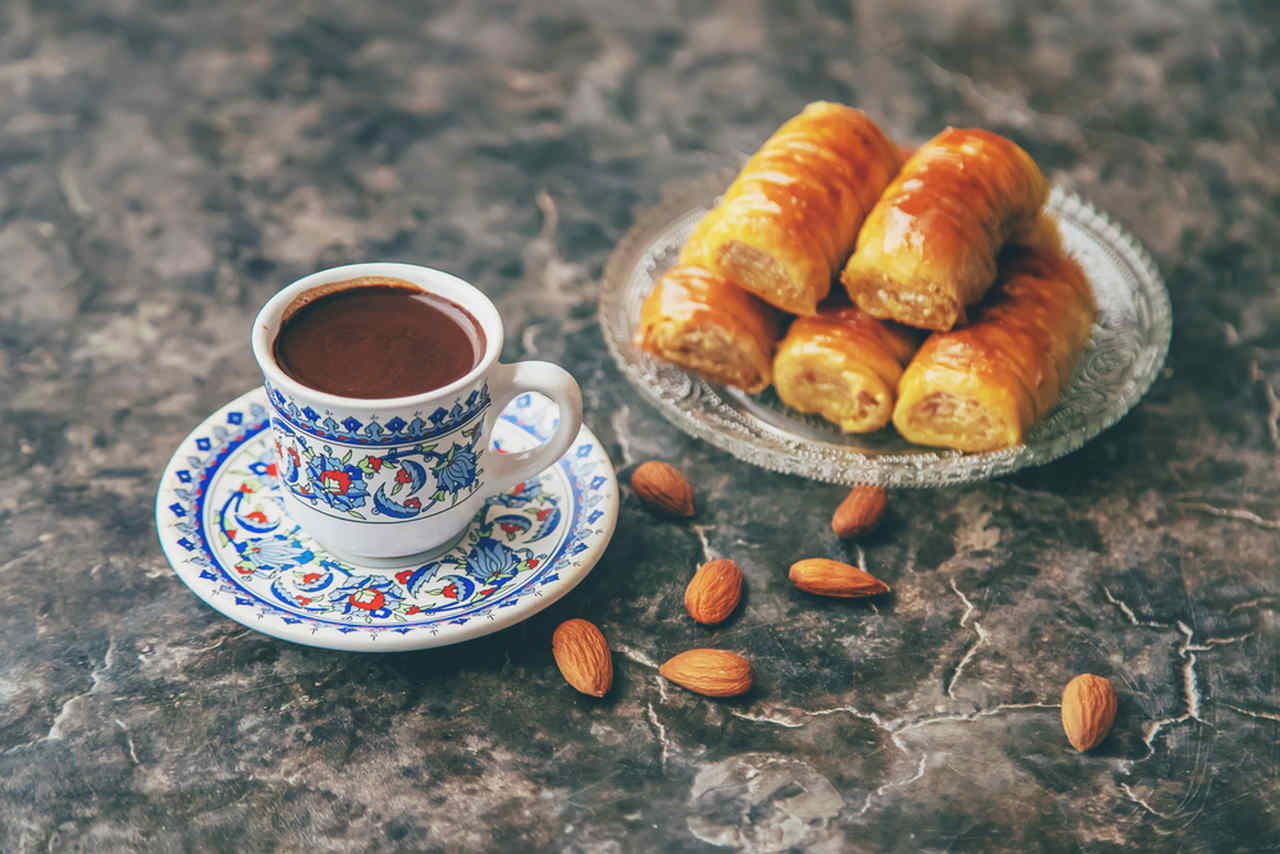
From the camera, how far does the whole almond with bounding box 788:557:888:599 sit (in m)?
1.44

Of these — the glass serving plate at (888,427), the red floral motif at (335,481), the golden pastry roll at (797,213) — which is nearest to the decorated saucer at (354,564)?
the red floral motif at (335,481)

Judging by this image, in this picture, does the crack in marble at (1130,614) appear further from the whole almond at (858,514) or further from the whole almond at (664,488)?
the whole almond at (664,488)

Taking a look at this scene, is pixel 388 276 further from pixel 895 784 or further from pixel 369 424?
pixel 895 784

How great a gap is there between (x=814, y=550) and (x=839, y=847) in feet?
1.38

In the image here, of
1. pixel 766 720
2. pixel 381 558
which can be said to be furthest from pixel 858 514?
pixel 381 558

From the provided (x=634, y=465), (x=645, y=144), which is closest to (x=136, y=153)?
(x=645, y=144)

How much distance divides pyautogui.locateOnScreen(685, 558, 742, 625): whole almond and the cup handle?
0.23 meters

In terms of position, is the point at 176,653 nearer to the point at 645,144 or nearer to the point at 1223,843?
the point at 1223,843

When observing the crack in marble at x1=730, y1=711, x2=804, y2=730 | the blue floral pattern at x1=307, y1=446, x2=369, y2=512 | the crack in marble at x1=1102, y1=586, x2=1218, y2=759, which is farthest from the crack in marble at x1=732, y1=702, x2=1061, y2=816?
the blue floral pattern at x1=307, y1=446, x2=369, y2=512

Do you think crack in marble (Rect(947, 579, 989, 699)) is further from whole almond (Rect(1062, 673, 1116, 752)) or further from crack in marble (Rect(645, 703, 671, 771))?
crack in marble (Rect(645, 703, 671, 771))

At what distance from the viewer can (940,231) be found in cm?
156

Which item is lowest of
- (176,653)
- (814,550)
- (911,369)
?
(176,653)

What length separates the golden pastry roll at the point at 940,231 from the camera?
1558 millimetres

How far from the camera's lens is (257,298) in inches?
73.3
